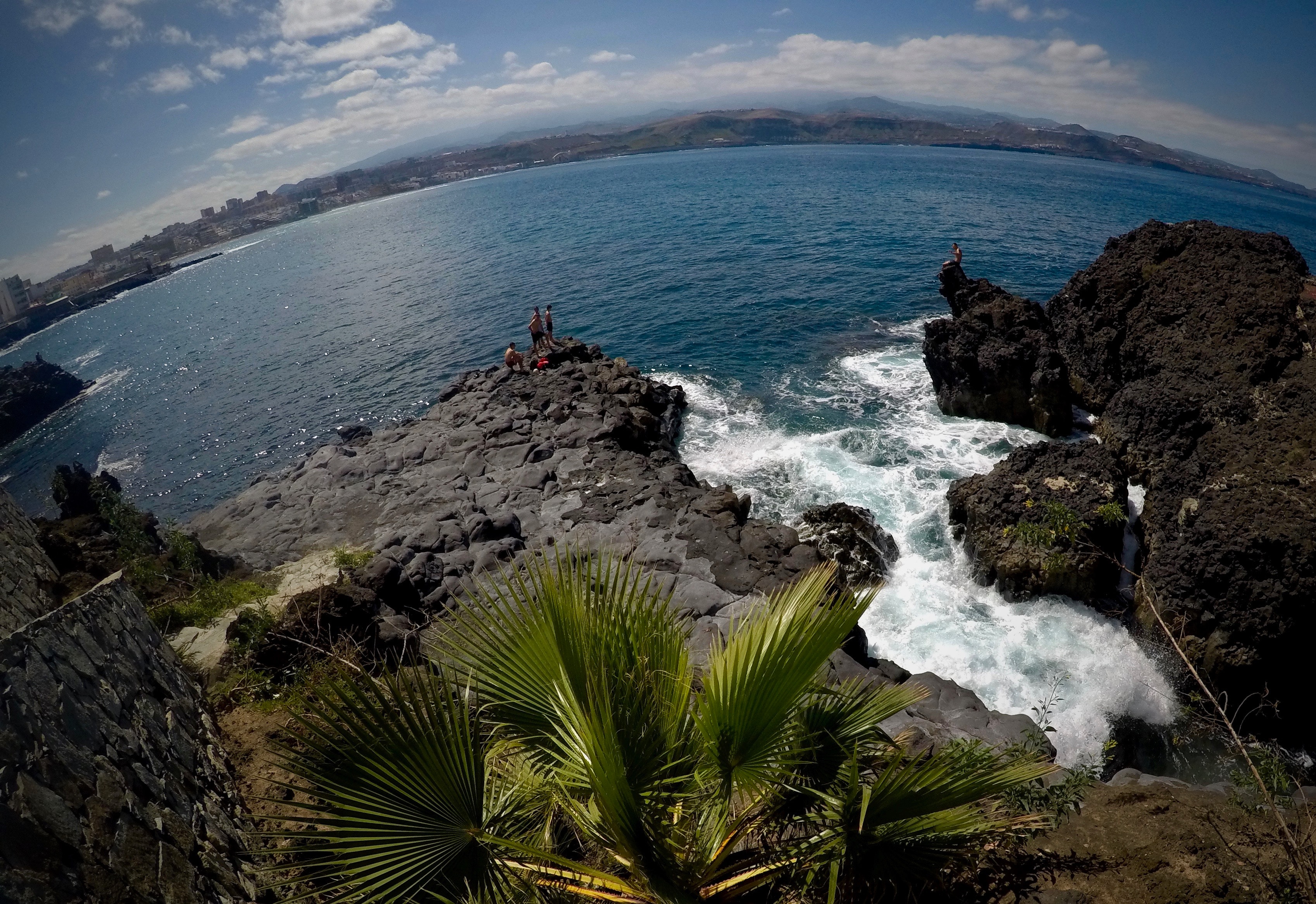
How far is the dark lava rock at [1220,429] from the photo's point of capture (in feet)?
28.5

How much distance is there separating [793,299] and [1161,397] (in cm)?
1850

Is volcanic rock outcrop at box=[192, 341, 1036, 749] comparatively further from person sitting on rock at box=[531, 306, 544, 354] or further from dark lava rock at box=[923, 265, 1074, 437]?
dark lava rock at box=[923, 265, 1074, 437]

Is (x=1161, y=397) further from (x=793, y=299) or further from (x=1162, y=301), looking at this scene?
(x=793, y=299)

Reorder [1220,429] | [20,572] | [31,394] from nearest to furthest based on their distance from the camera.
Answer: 1. [20,572]
2. [1220,429]
3. [31,394]

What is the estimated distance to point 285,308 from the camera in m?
43.7

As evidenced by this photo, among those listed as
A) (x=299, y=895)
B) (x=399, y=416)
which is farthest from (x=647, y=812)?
(x=399, y=416)

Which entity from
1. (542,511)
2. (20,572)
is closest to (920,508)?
(542,511)

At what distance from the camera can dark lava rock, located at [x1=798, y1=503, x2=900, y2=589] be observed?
11.9 m

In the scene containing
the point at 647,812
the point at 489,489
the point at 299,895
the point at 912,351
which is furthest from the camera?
the point at 912,351

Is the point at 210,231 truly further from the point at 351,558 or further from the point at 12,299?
the point at 351,558

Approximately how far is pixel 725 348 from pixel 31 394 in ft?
127

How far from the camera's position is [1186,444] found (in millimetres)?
11656

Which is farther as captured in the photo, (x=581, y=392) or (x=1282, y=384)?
(x=581, y=392)

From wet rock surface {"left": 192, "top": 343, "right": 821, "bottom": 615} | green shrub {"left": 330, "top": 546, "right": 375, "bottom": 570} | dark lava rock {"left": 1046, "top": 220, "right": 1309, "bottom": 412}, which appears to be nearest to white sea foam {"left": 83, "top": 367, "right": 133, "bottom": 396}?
wet rock surface {"left": 192, "top": 343, "right": 821, "bottom": 615}
